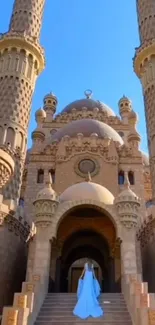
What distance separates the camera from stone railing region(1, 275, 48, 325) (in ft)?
30.2

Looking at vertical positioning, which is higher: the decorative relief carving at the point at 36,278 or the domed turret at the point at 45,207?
the domed turret at the point at 45,207

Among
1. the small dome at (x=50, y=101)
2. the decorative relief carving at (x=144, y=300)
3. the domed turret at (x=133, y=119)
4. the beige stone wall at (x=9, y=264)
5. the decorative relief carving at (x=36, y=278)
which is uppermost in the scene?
the small dome at (x=50, y=101)

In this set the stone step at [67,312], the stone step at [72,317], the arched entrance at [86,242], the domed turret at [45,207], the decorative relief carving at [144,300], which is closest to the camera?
the decorative relief carving at [144,300]

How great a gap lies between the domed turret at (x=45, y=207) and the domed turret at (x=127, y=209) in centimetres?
254

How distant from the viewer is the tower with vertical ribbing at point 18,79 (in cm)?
2008

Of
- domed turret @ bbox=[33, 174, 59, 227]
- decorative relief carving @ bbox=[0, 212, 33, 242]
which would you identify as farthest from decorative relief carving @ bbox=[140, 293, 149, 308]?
decorative relief carving @ bbox=[0, 212, 33, 242]

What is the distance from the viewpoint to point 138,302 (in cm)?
998

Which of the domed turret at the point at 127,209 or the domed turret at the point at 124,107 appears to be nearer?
the domed turret at the point at 127,209

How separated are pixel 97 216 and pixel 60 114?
18.0 m

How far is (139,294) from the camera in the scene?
10258 mm

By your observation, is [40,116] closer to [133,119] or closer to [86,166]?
[133,119]

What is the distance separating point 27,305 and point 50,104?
29.3 meters

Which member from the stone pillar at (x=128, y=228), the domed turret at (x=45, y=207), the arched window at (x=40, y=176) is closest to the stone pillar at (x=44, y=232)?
the domed turret at (x=45, y=207)

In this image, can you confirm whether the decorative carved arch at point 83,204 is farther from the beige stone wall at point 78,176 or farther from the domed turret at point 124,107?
the domed turret at point 124,107
